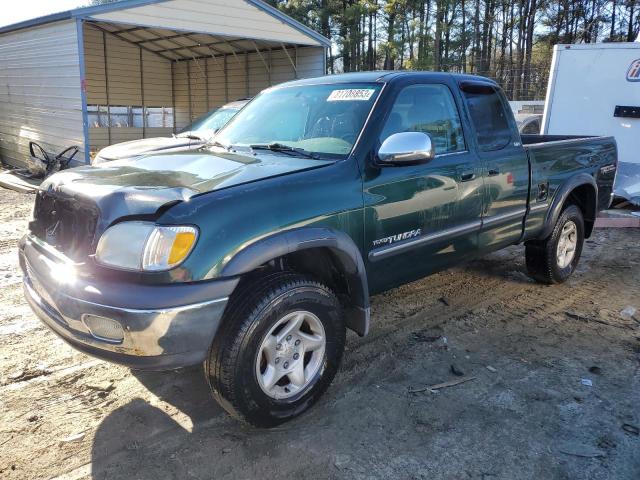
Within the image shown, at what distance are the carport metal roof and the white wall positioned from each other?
1.27ft

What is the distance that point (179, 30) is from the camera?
1342 cm

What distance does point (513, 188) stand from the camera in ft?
14.6

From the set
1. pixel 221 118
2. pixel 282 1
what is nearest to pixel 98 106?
pixel 221 118

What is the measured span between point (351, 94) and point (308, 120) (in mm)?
343

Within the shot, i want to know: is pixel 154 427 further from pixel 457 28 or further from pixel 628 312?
pixel 457 28

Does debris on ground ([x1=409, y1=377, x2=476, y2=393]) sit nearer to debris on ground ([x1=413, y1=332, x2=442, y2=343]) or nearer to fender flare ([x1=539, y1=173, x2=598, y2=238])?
debris on ground ([x1=413, y1=332, x2=442, y2=343])

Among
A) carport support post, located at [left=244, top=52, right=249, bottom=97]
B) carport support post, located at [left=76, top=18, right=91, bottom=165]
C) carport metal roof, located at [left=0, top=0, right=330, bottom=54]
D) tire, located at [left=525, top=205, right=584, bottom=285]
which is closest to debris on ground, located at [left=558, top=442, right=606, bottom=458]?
tire, located at [left=525, top=205, right=584, bottom=285]

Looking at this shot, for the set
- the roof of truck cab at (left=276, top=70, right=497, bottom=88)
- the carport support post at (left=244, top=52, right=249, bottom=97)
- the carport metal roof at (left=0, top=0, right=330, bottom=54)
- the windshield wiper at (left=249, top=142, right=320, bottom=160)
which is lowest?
the windshield wiper at (left=249, top=142, right=320, bottom=160)

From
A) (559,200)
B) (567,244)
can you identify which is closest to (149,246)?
(559,200)

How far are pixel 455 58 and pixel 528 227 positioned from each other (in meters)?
29.5

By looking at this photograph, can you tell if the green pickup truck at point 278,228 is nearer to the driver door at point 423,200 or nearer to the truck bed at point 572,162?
the driver door at point 423,200

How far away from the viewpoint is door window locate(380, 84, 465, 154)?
141 inches

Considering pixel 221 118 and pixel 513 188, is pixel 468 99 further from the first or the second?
pixel 221 118

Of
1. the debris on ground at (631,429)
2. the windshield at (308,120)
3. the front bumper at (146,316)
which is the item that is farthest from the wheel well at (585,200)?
the front bumper at (146,316)
